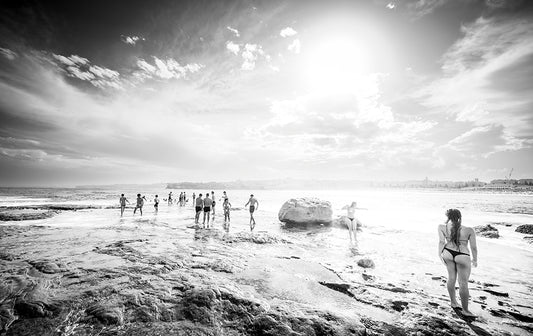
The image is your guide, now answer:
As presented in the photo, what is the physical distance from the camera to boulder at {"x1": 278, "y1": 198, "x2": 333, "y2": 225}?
18578mm

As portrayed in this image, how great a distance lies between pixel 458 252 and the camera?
17.2 feet

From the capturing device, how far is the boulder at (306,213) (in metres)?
18.6

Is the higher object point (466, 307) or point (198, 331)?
point (198, 331)

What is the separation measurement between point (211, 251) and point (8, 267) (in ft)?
19.7

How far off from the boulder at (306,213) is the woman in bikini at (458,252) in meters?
13.2

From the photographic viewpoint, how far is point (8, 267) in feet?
22.2

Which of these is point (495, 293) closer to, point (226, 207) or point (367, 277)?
point (367, 277)

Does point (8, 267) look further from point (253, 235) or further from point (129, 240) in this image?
point (253, 235)

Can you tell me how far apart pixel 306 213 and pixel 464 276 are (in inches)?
534

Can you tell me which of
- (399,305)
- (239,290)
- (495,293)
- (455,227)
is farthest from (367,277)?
(239,290)

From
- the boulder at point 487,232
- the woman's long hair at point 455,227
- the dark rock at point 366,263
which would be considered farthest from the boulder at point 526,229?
the woman's long hair at point 455,227

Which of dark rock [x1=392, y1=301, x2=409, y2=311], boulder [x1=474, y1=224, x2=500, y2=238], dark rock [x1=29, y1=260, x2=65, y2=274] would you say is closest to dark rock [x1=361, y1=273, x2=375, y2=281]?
dark rock [x1=392, y1=301, x2=409, y2=311]

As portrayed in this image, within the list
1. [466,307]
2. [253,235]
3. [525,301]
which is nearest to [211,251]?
[253,235]

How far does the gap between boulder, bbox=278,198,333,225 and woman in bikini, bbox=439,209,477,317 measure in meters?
13.2
